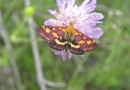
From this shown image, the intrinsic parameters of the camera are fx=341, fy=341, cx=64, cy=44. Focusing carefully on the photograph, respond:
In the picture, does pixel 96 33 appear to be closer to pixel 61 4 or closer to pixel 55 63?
pixel 61 4

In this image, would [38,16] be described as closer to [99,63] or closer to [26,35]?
[26,35]

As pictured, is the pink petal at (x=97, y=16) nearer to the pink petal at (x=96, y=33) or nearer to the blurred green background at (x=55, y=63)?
the pink petal at (x=96, y=33)

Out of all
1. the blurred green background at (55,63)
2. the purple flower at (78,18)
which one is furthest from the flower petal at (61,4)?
the blurred green background at (55,63)

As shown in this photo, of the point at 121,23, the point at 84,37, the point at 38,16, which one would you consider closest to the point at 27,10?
the point at 38,16

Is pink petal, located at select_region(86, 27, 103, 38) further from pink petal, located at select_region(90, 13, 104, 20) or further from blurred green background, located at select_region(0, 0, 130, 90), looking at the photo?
blurred green background, located at select_region(0, 0, 130, 90)

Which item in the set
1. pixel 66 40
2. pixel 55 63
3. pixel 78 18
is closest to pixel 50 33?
pixel 66 40

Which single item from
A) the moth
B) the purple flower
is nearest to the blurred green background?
the purple flower
